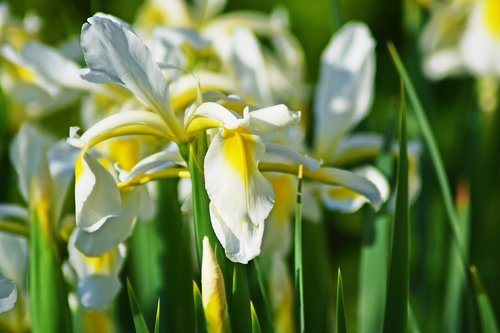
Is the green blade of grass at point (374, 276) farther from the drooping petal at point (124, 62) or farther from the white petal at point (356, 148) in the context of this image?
the drooping petal at point (124, 62)

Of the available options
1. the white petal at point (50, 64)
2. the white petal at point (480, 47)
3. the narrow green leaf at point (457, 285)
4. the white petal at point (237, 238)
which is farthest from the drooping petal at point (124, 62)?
the white petal at point (480, 47)

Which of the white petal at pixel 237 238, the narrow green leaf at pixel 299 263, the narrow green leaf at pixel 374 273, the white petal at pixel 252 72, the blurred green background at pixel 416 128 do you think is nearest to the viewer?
the white petal at pixel 237 238

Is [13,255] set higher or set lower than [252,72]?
lower

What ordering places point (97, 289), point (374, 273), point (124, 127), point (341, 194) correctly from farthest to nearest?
point (341, 194) < point (374, 273) < point (97, 289) < point (124, 127)

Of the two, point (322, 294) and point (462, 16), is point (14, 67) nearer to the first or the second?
point (322, 294)

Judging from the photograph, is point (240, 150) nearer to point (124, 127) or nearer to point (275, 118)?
point (275, 118)

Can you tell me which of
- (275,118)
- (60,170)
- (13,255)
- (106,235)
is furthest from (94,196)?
(13,255)
